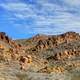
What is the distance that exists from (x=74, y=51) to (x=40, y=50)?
18436 mm

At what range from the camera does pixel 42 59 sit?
81.2m

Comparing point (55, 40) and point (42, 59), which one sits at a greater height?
point (55, 40)

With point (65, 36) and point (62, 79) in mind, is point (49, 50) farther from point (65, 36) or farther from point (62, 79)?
point (62, 79)

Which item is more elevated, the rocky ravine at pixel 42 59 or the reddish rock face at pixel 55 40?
the reddish rock face at pixel 55 40

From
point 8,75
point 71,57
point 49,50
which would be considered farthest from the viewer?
point 49,50

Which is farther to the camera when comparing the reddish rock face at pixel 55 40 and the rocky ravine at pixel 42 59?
the reddish rock face at pixel 55 40

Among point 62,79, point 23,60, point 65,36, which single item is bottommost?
point 62,79

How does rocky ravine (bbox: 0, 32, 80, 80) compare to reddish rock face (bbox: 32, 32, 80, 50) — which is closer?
rocky ravine (bbox: 0, 32, 80, 80)

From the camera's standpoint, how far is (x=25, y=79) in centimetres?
3512

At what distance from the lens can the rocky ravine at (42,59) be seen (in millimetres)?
38972

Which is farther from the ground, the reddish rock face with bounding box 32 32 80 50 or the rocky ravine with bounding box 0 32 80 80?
the reddish rock face with bounding box 32 32 80 50

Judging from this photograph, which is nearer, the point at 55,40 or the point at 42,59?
the point at 42,59

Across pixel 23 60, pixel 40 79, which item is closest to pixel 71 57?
pixel 23 60

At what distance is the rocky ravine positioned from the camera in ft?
128
